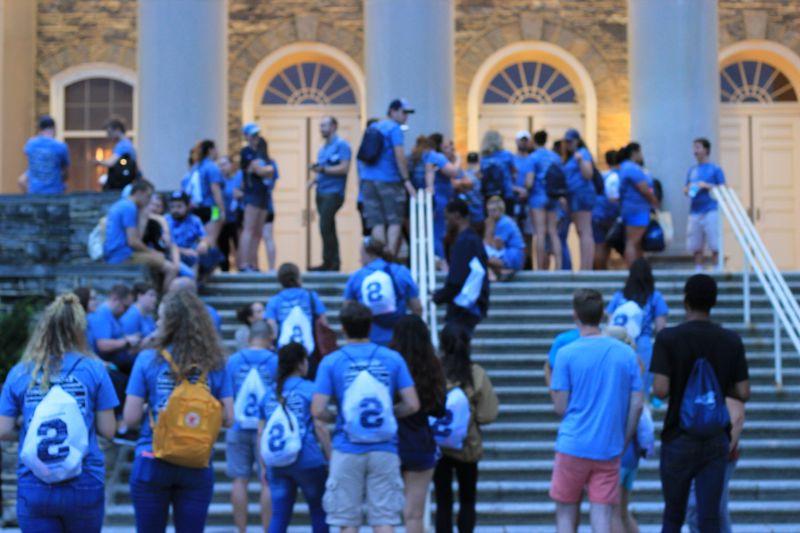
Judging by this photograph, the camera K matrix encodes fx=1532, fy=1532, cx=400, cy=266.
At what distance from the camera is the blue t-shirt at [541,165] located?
1623 centimetres

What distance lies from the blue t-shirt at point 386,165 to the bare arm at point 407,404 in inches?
263

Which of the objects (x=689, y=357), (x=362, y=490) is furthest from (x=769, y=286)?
(x=362, y=490)

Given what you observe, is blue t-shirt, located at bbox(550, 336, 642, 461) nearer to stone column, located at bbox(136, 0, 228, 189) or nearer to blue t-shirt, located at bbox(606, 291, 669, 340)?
blue t-shirt, located at bbox(606, 291, 669, 340)

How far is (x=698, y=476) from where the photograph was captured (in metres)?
7.97

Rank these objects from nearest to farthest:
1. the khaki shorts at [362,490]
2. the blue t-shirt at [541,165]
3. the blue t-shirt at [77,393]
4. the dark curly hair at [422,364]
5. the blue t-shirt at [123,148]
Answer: the blue t-shirt at [77,393], the khaki shorts at [362,490], the dark curly hair at [422,364], the blue t-shirt at [123,148], the blue t-shirt at [541,165]

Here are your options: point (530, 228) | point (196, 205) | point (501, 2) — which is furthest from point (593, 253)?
point (501, 2)

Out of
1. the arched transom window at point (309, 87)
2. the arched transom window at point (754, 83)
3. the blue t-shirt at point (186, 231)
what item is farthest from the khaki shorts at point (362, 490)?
the arched transom window at point (754, 83)

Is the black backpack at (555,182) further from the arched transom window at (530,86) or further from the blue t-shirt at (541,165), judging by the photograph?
the arched transom window at (530,86)

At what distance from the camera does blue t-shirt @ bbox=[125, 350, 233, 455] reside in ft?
24.6

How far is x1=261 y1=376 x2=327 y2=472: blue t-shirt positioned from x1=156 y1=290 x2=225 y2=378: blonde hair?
1.53 metres

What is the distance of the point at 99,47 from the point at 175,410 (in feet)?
53.2

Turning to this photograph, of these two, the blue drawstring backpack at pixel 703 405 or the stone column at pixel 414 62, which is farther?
the stone column at pixel 414 62

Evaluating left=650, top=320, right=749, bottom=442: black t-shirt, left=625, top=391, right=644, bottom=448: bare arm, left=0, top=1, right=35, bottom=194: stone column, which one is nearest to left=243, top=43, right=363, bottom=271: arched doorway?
left=0, top=1, right=35, bottom=194: stone column

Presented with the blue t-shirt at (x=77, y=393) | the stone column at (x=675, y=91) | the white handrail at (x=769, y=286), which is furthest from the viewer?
the stone column at (x=675, y=91)
